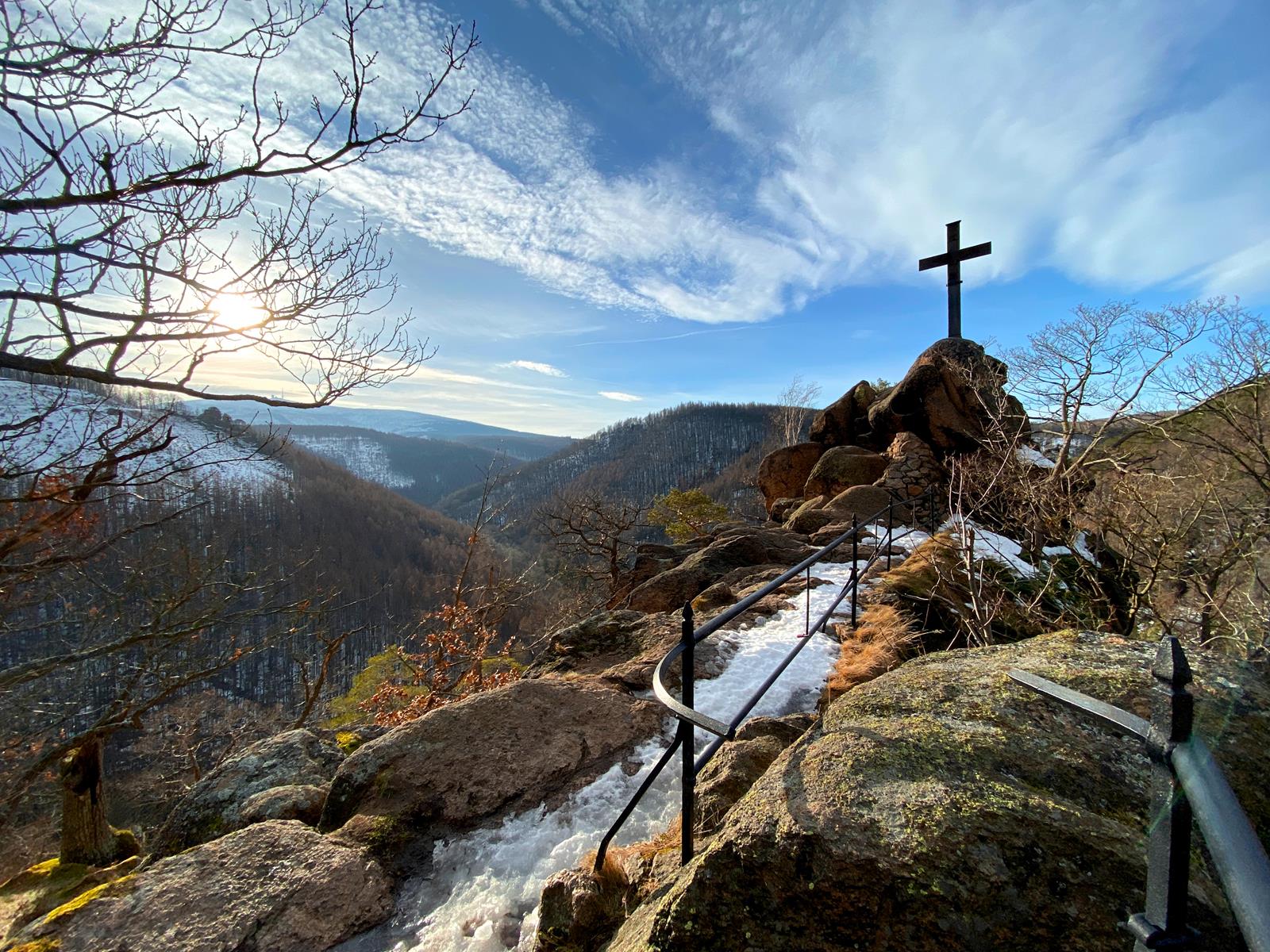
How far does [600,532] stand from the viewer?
18.3 metres

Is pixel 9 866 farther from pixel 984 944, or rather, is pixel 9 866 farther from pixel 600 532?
pixel 984 944

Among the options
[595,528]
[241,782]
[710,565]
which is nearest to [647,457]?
[595,528]

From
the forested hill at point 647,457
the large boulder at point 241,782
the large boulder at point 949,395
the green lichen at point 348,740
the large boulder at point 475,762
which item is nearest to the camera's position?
the large boulder at point 475,762

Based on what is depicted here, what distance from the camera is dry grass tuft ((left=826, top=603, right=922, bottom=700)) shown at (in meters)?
4.17

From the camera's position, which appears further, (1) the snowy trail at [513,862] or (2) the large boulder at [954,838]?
(1) the snowy trail at [513,862]

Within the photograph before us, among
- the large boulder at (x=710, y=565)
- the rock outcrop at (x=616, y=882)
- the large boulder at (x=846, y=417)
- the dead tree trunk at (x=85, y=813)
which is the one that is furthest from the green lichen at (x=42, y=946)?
the large boulder at (x=846, y=417)

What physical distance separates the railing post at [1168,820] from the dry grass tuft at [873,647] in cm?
326

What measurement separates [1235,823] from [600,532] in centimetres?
1771

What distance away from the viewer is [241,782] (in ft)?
12.5

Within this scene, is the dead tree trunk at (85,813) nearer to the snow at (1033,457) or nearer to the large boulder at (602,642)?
the large boulder at (602,642)

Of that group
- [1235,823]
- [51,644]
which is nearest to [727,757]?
[1235,823]

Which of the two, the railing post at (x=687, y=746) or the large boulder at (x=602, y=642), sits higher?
the railing post at (x=687, y=746)

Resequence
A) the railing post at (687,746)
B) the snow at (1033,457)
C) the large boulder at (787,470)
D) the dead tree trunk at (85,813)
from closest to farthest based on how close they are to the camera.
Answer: the railing post at (687,746) < the dead tree trunk at (85,813) < the snow at (1033,457) < the large boulder at (787,470)

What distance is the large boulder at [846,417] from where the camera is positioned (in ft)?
56.9
